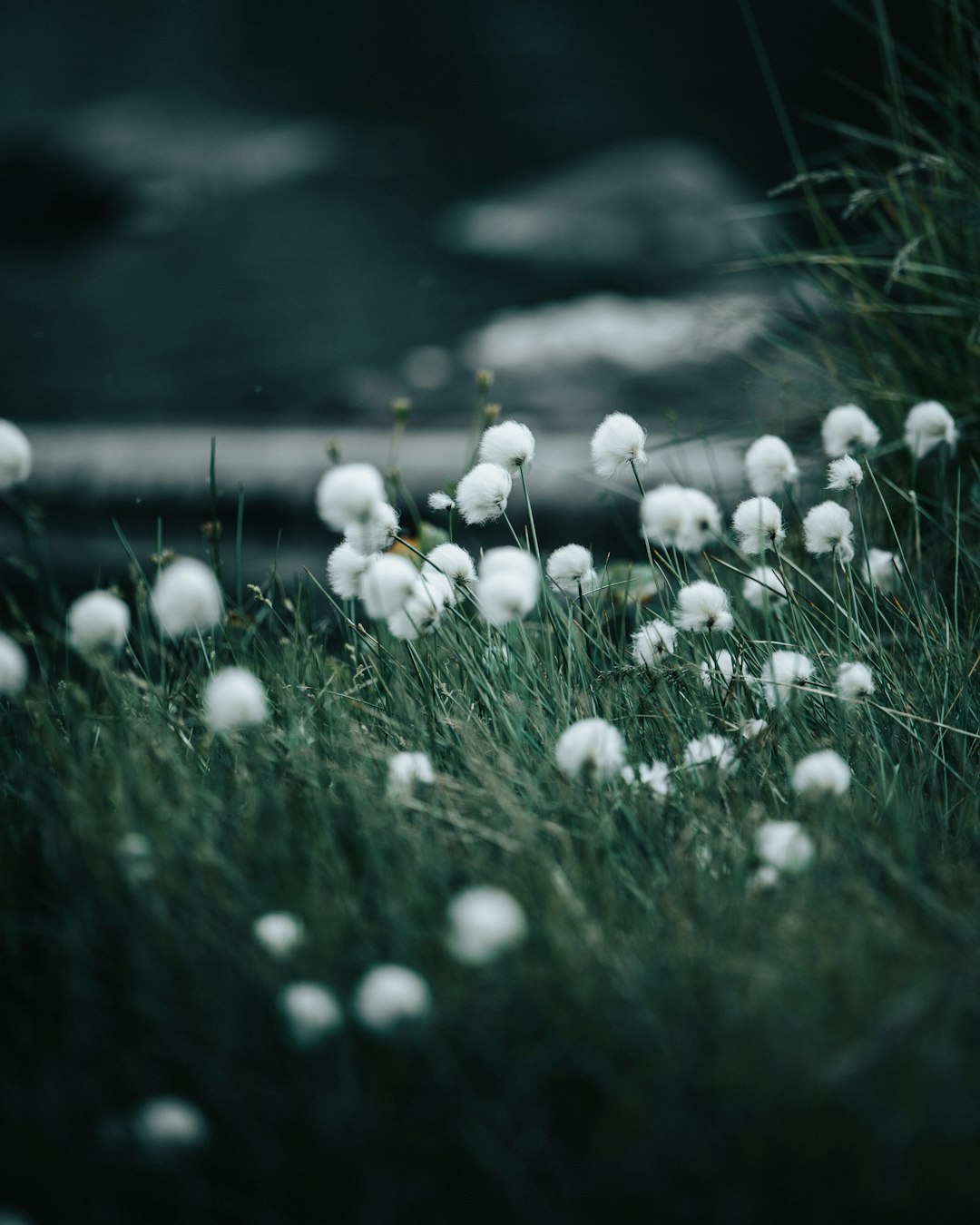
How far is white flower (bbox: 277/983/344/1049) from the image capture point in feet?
2.50

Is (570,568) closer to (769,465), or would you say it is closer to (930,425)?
(769,465)

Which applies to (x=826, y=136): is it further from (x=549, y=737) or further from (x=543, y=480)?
(x=549, y=737)

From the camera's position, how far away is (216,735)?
1191 mm

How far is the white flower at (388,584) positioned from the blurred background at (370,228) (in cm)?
131

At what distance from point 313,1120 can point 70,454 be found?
2405 millimetres

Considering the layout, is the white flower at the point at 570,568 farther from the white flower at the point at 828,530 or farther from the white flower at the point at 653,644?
the white flower at the point at 828,530

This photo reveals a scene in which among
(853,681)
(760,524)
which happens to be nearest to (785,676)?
(853,681)

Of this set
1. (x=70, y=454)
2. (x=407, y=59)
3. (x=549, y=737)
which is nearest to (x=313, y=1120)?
(x=549, y=737)

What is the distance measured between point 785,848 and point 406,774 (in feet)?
1.22

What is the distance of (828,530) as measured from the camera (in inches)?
50.3

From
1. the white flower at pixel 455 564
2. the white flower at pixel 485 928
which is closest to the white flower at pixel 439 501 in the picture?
the white flower at pixel 455 564

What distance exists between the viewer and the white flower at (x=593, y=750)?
3.11ft

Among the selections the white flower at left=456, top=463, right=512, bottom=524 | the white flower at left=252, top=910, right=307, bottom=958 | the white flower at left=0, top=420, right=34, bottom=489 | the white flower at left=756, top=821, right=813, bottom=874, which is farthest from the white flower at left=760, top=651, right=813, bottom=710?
the white flower at left=0, top=420, right=34, bottom=489

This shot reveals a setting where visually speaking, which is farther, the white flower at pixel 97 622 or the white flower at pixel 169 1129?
the white flower at pixel 97 622
